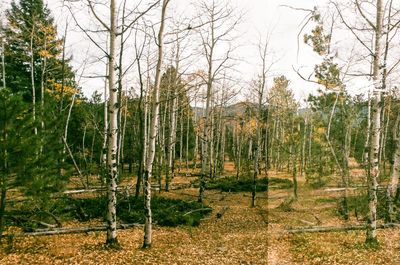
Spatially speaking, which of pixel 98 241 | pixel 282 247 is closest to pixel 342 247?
pixel 282 247

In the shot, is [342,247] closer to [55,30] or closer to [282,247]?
[282,247]

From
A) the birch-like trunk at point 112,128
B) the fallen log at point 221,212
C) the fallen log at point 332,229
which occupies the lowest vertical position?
the fallen log at point 221,212

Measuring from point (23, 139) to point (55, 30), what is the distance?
1490 cm

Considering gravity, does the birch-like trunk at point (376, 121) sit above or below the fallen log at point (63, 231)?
above

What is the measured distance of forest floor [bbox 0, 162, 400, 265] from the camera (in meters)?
8.68

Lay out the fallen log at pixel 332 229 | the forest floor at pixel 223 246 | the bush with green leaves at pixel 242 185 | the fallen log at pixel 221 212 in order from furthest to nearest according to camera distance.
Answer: the bush with green leaves at pixel 242 185, the fallen log at pixel 221 212, the fallen log at pixel 332 229, the forest floor at pixel 223 246

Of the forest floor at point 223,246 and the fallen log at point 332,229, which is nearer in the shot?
the forest floor at point 223,246

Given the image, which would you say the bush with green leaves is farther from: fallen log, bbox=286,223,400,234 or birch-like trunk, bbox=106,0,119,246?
birch-like trunk, bbox=106,0,119,246

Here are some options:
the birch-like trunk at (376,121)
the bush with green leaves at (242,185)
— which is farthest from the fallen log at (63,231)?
the bush with green leaves at (242,185)

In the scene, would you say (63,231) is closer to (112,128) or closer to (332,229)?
(112,128)

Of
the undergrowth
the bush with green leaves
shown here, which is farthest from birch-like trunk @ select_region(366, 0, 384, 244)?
the bush with green leaves

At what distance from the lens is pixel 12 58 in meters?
23.8

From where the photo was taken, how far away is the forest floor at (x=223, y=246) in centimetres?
868

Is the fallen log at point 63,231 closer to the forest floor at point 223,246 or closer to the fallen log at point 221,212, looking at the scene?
the forest floor at point 223,246
